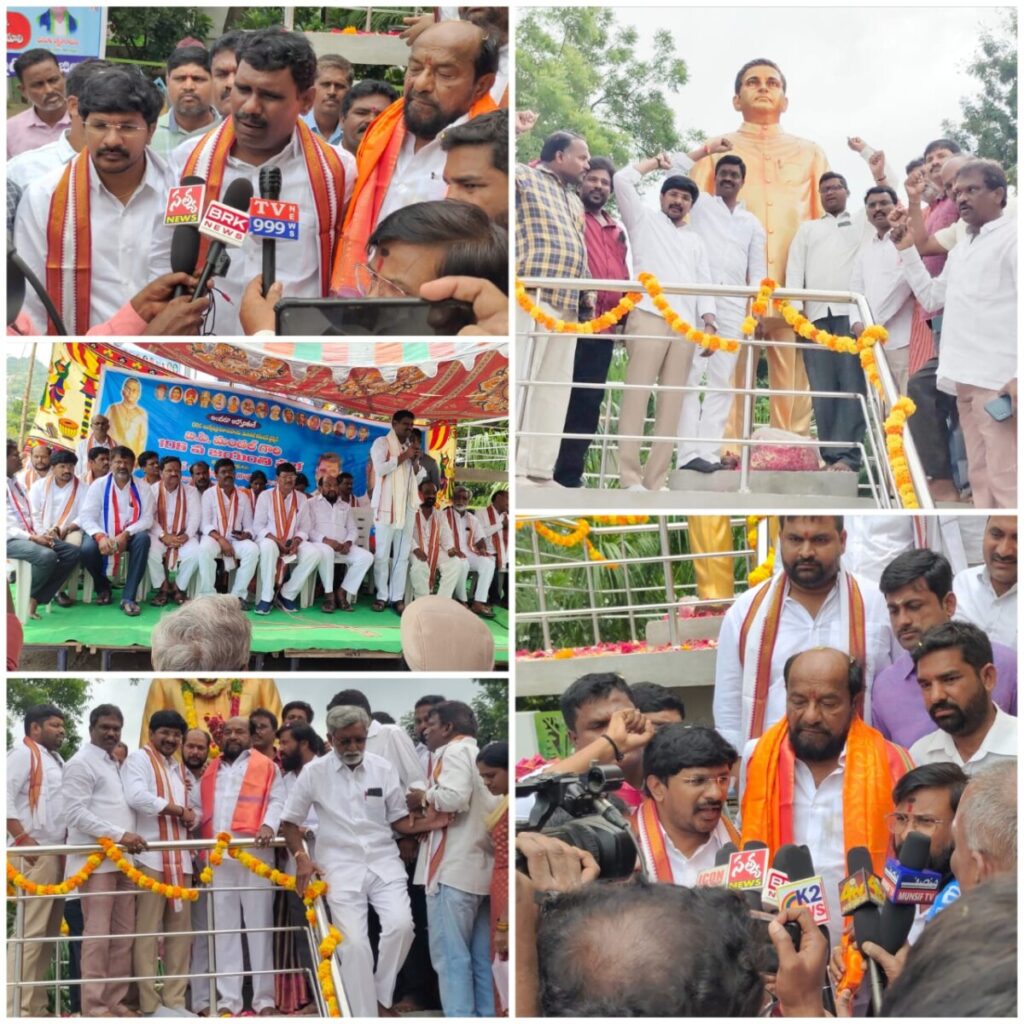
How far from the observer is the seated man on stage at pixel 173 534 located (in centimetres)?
362

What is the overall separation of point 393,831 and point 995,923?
2.44 metres

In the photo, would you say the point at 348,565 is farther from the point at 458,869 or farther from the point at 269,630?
the point at 458,869

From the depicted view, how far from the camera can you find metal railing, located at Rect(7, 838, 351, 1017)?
341 centimetres

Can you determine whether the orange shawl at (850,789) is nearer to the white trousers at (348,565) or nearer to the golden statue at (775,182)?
the golden statue at (775,182)

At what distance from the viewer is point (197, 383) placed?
376cm

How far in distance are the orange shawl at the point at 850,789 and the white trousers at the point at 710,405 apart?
0.80 m

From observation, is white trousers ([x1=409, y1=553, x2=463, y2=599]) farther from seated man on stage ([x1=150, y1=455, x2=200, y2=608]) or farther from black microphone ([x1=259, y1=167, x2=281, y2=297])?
black microphone ([x1=259, y1=167, x2=281, y2=297])

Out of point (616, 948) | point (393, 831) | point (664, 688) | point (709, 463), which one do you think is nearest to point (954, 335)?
point (709, 463)

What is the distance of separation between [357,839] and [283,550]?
30.4 inches

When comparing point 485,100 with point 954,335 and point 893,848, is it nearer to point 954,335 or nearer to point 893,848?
point 954,335

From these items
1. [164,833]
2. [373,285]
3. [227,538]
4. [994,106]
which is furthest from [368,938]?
[994,106]

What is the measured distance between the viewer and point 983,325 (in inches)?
141

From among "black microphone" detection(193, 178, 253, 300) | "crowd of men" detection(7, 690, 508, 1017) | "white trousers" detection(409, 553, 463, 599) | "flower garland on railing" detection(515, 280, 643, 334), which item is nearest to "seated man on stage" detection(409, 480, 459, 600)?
"white trousers" detection(409, 553, 463, 599)

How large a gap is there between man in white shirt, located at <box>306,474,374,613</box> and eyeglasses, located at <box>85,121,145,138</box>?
993 mm
